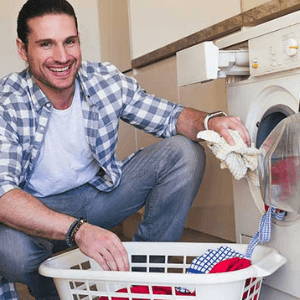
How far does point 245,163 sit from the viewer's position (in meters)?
1.28

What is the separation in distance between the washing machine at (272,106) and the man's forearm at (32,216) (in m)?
0.48

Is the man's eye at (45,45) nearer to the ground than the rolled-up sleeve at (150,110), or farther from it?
farther from it

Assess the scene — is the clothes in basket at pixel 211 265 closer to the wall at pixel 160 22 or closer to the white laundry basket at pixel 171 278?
the white laundry basket at pixel 171 278

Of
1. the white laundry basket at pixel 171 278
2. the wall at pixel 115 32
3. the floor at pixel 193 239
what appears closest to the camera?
the white laundry basket at pixel 171 278

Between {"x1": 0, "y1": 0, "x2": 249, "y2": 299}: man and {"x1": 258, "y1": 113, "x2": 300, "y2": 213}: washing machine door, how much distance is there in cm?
18

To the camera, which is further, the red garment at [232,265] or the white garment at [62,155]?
the white garment at [62,155]

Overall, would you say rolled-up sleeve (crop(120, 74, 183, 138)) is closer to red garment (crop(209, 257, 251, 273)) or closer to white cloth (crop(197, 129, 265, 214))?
white cloth (crop(197, 129, 265, 214))

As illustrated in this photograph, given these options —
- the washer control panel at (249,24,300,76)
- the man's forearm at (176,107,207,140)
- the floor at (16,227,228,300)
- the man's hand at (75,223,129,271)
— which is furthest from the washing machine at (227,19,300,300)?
the floor at (16,227,228,300)

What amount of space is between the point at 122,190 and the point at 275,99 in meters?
0.56

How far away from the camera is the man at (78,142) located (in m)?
1.44

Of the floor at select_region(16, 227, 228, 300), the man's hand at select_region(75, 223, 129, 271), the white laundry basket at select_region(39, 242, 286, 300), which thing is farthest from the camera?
the floor at select_region(16, 227, 228, 300)

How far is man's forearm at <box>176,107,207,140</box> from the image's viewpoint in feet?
4.96

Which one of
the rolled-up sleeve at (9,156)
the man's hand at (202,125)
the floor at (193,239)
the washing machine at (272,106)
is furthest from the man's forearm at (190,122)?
the floor at (193,239)

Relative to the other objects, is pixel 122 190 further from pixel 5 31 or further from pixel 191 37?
pixel 5 31
